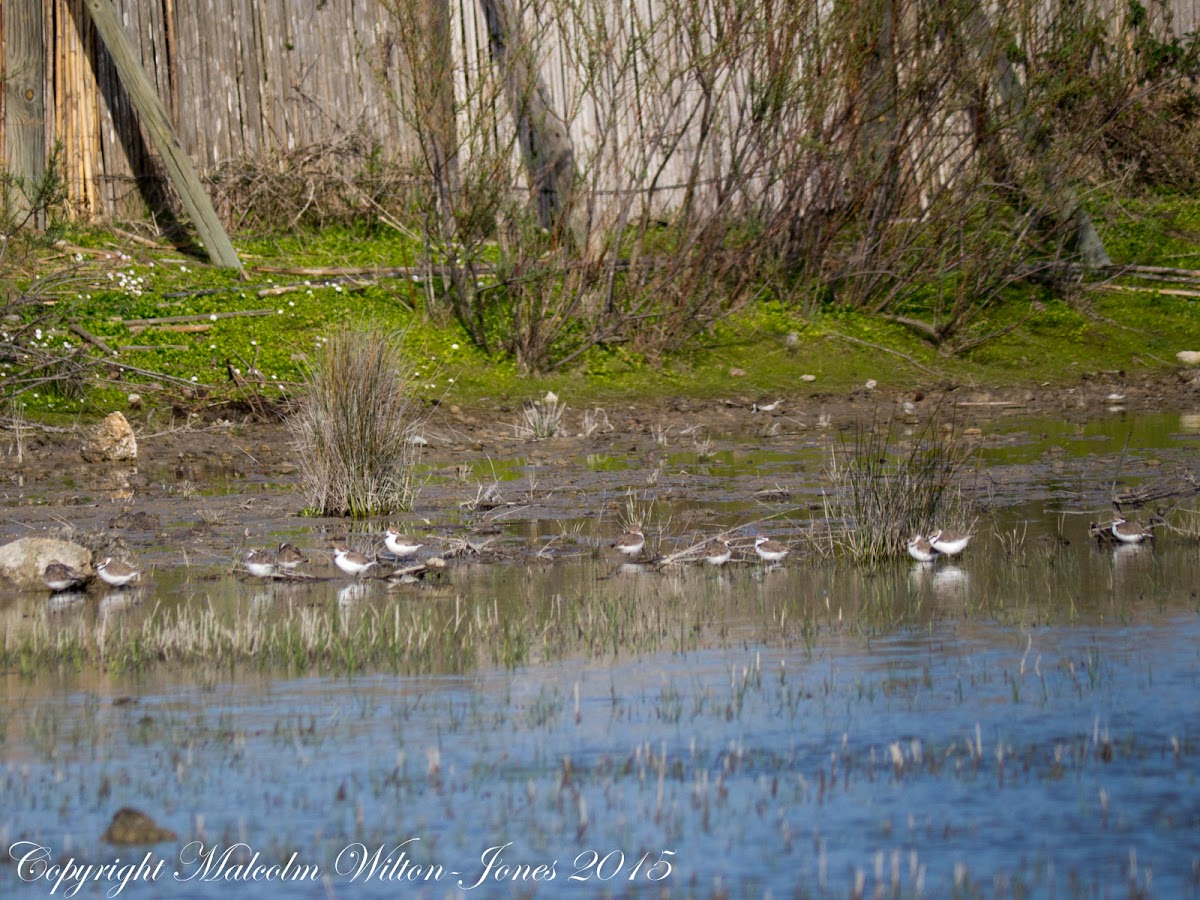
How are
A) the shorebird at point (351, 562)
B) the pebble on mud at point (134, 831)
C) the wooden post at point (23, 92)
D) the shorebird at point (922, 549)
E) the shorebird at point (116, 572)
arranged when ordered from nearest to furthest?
the pebble on mud at point (134, 831) → the shorebird at point (116, 572) → the shorebird at point (351, 562) → the shorebird at point (922, 549) → the wooden post at point (23, 92)

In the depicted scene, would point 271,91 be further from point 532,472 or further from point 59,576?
point 59,576

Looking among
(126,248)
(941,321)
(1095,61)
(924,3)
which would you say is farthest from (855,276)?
(126,248)

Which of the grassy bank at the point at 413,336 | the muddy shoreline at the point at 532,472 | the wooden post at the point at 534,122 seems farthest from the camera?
the wooden post at the point at 534,122

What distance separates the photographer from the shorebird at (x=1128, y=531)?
28.9 ft

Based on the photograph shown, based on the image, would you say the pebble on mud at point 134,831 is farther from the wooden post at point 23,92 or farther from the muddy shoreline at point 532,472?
the wooden post at point 23,92

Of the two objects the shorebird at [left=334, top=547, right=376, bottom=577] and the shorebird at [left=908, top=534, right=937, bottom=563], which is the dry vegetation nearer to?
the shorebird at [left=334, top=547, right=376, bottom=577]

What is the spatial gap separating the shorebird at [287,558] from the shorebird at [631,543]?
1753 millimetres

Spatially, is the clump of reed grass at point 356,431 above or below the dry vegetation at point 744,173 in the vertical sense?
below

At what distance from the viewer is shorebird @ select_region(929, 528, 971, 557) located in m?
8.57

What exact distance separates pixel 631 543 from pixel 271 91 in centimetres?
1096

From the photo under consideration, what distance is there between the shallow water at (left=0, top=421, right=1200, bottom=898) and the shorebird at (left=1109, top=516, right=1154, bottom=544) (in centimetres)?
92

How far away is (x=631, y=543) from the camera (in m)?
8.73
